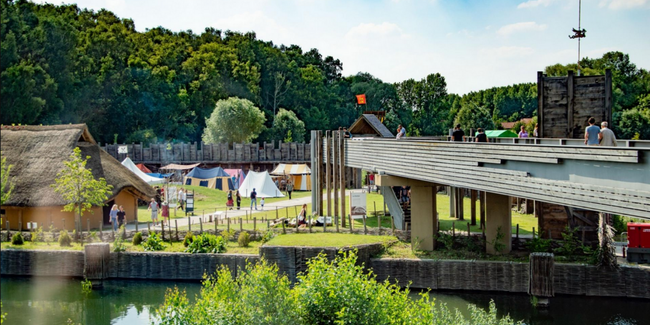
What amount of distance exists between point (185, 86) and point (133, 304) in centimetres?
6942

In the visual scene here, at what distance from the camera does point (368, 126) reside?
4962cm

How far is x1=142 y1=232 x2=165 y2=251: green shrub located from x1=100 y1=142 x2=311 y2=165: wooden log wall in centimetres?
3561

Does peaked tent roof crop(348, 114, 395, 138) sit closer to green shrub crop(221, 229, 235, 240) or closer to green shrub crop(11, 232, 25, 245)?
green shrub crop(221, 229, 235, 240)

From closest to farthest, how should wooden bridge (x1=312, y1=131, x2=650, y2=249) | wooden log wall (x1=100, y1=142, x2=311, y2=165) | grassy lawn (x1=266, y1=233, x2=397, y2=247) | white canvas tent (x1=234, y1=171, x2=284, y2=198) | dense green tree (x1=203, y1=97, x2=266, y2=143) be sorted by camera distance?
wooden bridge (x1=312, y1=131, x2=650, y2=249)
grassy lawn (x1=266, y1=233, x2=397, y2=247)
white canvas tent (x1=234, y1=171, x2=284, y2=198)
wooden log wall (x1=100, y1=142, x2=311, y2=165)
dense green tree (x1=203, y1=97, x2=266, y2=143)

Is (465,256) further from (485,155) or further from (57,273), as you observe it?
(57,273)

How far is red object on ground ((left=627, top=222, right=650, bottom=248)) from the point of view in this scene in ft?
80.5

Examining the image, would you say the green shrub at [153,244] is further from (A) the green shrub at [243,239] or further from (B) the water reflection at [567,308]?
(B) the water reflection at [567,308]

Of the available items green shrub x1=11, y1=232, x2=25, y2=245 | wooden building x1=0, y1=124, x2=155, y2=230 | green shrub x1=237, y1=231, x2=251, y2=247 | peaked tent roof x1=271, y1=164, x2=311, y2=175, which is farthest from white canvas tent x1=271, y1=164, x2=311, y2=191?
green shrub x1=11, y1=232, x2=25, y2=245

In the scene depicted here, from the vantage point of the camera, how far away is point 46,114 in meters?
66.8

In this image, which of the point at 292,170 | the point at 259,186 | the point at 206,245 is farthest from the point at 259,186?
the point at 206,245

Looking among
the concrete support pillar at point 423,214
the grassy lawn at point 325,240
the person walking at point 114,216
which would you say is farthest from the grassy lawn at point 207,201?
the concrete support pillar at point 423,214

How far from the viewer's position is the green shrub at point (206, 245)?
28.3m

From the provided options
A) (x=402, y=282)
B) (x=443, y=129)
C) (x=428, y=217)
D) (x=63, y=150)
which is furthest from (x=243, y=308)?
(x=443, y=129)

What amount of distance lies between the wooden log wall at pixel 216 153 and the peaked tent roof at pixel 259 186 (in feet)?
55.1
